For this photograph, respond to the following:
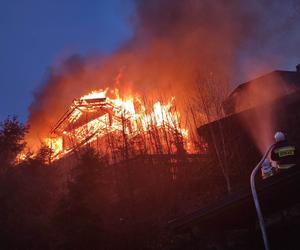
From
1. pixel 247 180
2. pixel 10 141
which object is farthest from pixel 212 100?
pixel 10 141

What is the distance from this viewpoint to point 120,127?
21906mm

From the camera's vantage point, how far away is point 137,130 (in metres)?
19.3

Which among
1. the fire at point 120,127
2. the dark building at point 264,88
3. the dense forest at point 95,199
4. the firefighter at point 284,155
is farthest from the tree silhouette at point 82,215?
the dark building at point 264,88

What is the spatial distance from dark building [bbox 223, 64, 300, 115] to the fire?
5.77m

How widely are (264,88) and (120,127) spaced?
12.0m

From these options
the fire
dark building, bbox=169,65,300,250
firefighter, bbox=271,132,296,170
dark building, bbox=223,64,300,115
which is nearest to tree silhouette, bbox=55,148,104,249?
dark building, bbox=169,65,300,250

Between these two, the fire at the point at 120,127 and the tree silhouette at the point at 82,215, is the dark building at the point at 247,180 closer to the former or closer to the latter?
the fire at the point at 120,127

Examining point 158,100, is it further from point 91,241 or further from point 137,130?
point 91,241

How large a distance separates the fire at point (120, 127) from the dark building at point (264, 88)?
18.9 feet

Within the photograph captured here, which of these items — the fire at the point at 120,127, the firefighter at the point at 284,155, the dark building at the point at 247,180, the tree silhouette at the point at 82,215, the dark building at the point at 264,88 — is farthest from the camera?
the dark building at the point at 264,88

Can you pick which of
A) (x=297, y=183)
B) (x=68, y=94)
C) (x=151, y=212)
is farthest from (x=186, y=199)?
(x=68, y=94)

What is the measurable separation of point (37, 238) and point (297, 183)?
11464 millimetres

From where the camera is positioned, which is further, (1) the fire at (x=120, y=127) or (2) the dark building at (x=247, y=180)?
(1) the fire at (x=120, y=127)

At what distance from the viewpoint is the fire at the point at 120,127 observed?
1825 cm
